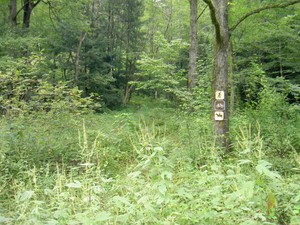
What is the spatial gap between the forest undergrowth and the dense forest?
0.02m

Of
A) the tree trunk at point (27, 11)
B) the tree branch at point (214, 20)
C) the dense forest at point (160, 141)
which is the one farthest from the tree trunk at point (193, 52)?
the tree trunk at point (27, 11)

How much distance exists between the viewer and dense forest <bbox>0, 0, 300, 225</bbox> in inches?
84.4

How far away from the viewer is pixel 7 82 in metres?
5.65

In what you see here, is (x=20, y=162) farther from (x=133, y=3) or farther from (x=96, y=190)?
(x=133, y=3)

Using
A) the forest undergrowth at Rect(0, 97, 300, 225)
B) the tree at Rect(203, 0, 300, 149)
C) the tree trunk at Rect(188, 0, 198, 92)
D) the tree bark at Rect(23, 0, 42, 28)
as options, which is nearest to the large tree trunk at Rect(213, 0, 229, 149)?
the tree at Rect(203, 0, 300, 149)

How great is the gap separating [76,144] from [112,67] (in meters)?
14.0

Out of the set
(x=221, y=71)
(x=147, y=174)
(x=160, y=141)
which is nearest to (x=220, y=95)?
(x=221, y=71)

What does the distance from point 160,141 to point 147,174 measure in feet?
4.07

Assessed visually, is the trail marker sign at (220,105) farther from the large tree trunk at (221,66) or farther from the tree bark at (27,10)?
the tree bark at (27,10)

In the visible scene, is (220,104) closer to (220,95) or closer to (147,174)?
(220,95)

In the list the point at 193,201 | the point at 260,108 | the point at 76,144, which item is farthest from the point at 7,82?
the point at 260,108

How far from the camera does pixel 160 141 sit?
3.61 metres

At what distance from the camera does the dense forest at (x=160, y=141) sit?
214cm

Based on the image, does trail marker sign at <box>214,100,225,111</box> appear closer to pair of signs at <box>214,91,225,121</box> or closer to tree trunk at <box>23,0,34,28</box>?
pair of signs at <box>214,91,225,121</box>
